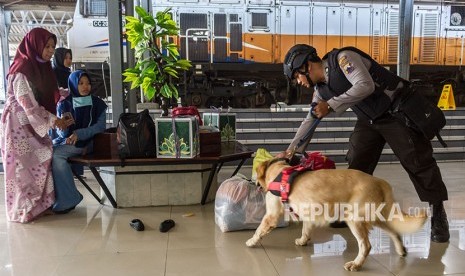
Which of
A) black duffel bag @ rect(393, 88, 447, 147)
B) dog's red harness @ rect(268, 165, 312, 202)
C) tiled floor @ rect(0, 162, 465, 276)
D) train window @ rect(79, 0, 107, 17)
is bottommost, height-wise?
tiled floor @ rect(0, 162, 465, 276)

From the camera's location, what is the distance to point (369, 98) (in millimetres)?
2473

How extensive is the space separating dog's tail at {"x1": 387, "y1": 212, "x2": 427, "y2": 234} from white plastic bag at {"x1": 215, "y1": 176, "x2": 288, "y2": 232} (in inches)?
37.0

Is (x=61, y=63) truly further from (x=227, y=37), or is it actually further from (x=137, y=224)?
(x=227, y=37)

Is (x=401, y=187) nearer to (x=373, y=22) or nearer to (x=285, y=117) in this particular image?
(x=285, y=117)

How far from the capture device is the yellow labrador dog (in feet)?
6.71

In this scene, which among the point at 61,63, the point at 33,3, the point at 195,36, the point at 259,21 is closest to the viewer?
the point at 61,63

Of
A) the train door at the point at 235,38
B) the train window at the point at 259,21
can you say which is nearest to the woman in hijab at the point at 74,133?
the train door at the point at 235,38

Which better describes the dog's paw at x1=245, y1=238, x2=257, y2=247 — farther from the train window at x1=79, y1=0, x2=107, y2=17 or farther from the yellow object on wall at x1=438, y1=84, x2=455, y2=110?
the yellow object on wall at x1=438, y1=84, x2=455, y2=110

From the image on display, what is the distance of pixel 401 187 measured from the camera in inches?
168

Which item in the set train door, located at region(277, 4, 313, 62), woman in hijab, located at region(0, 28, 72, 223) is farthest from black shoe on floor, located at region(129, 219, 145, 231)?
train door, located at region(277, 4, 313, 62)

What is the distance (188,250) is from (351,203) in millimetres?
1123

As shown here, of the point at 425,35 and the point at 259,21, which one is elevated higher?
the point at 259,21

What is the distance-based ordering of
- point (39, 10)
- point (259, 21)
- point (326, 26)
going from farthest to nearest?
point (39, 10)
point (326, 26)
point (259, 21)

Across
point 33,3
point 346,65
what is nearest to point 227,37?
point 346,65
